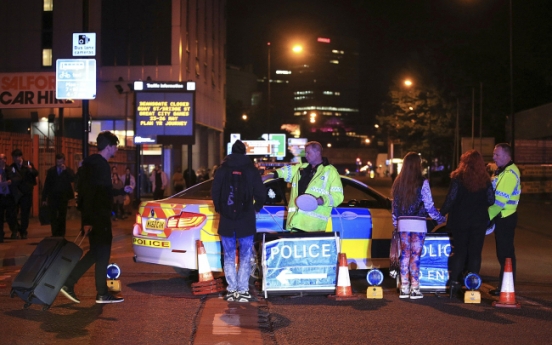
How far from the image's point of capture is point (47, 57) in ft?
133

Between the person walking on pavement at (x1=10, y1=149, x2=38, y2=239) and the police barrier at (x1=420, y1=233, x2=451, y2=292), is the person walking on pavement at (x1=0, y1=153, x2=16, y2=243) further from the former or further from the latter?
the police barrier at (x1=420, y1=233, x2=451, y2=292)

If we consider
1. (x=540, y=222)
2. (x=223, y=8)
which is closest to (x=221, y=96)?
(x=223, y=8)

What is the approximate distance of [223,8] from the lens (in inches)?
2197

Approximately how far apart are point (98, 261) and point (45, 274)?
0.69 meters

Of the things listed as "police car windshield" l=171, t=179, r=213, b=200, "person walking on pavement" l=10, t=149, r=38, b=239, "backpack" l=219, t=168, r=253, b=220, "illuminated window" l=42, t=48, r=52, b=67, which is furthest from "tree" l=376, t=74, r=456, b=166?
"backpack" l=219, t=168, r=253, b=220

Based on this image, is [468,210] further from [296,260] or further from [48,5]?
[48,5]

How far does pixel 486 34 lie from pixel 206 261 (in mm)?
37671

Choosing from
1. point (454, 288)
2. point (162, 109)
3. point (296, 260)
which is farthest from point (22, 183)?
point (162, 109)

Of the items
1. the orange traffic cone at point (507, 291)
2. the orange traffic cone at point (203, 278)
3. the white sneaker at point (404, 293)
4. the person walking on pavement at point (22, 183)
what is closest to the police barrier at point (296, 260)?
the orange traffic cone at point (203, 278)

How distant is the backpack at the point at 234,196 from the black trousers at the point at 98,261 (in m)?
1.36

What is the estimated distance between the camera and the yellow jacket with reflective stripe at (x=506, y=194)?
342 inches

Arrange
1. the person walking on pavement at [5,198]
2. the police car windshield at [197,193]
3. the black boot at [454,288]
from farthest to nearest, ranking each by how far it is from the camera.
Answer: the person walking on pavement at [5,198] → the police car windshield at [197,193] → the black boot at [454,288]

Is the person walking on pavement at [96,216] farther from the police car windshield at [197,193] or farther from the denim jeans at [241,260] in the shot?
the police car windshield at [197,193]

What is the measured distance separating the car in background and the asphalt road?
0.42 m
